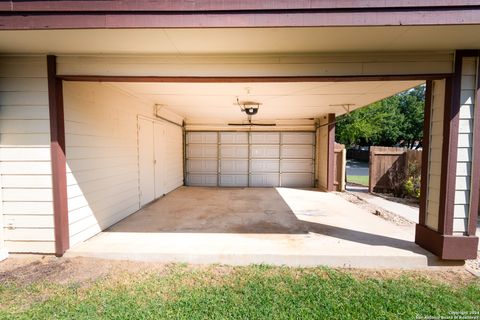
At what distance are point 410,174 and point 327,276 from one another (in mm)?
6438

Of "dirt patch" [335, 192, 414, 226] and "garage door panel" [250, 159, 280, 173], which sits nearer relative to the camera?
"dirt patch" [335, 192, 414, 226]

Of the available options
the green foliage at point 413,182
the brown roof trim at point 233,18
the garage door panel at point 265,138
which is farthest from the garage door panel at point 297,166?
the brown roof trim at point 233,18

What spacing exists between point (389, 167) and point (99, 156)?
813cm

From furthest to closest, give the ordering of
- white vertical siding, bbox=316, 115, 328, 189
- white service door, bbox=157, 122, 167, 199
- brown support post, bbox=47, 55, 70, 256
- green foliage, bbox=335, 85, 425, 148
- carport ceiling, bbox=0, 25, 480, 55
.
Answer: green foliage, bbox=335, 85, 425, 148
white vertical siding, bbox=316, 115, 328, 189
white service door, bbox=157, 122, 167, 199
brown support post, bbox=47, 55, 70, 256
carport ceiling, bbox=0, 25, 480, 55

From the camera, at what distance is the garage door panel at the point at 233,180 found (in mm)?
9156

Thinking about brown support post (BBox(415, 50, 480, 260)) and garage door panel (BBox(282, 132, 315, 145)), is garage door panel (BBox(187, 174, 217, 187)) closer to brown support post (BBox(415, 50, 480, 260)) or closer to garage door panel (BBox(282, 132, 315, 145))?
garage door panel (BBox(282, 132, 315, 145))

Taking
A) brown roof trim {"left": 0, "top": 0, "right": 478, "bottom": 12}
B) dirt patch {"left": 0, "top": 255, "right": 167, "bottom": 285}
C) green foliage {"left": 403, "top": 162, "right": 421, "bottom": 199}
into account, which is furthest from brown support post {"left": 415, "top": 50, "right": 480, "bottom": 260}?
green foliage {"left": 403, "top": 162, "right": 421, "bottom": 199}

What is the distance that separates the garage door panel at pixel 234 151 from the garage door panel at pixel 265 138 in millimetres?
424

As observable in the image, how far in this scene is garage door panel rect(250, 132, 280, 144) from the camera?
893cm

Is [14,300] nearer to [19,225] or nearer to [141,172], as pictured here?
[19,225]

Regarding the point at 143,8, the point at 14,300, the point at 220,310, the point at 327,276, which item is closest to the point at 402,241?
the point at 327,276

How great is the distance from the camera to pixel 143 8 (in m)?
2.22

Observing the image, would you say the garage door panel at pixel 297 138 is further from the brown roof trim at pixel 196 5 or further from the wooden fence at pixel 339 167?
the brown roof trim at pixel 196 5

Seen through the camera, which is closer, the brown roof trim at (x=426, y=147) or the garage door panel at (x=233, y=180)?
the brown roof trim at (x=426, y=147)
